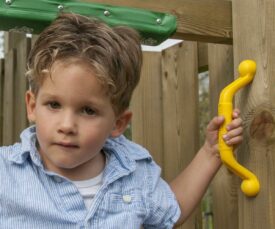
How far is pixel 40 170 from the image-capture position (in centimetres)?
160

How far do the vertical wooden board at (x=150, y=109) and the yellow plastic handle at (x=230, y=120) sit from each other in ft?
3.29

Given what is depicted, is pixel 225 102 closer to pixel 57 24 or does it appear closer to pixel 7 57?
pixel 57 24

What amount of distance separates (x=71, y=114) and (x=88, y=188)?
0.98 ft

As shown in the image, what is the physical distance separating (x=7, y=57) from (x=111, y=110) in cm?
218

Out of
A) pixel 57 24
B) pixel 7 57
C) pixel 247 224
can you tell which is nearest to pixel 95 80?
pixel 57 24

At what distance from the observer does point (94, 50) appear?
5.01 feet

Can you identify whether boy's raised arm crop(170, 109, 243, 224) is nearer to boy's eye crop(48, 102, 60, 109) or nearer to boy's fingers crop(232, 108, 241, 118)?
boy's fingers crop(232, 108, 241, 118)

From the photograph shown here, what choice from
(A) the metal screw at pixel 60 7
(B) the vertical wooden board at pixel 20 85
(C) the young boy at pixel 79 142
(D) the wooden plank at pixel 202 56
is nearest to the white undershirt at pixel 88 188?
(C) the young boy at pixel 79 142

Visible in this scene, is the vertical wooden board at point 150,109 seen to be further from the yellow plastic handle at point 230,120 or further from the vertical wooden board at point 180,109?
the yellow plastic handle at point 230,120

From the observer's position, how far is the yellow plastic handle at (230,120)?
1.61 metres

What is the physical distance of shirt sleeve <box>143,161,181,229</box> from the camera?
5.60ft

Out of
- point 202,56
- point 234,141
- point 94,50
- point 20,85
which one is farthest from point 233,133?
point 20,85

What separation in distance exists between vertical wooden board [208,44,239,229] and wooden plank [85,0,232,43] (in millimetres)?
333

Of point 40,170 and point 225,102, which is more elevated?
point 225,102
